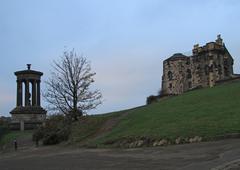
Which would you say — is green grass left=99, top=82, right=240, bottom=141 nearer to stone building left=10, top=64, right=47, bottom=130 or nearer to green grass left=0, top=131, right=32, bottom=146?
green grass left=0, top=131, right=32, bottom=146

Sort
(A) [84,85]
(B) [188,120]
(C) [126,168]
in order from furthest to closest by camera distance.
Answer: (A) [84,85] → (B) [188,120] → (C) [126,168]

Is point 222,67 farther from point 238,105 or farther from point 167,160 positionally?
point 167,160

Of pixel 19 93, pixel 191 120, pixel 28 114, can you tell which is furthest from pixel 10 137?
pixel 191 120

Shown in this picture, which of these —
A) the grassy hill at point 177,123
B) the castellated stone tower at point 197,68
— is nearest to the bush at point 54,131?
the grassy hill at point 177,123

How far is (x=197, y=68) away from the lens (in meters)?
88.9

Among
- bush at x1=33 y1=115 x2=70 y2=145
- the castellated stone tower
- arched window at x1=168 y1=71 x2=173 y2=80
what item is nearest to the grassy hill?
bush at x1=33 y1=115 x2=70 y2=145

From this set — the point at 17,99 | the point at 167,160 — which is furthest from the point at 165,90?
the point at 167,160

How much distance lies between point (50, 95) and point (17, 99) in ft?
84.9

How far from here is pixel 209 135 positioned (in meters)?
24.3

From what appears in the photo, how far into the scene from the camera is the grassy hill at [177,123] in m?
26.2

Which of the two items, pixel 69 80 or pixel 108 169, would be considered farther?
pixel 69 80

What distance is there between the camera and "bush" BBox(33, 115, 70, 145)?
1633 inches

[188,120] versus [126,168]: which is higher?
[188,120]

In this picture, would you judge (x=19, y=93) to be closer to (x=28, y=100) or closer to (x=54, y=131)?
(x=28, y=100)
